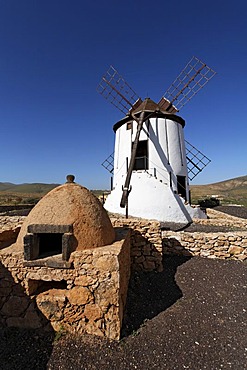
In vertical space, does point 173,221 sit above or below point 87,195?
below

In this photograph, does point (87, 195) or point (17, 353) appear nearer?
point (17, 353)

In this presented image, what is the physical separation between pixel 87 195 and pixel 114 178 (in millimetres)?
Result: 10494

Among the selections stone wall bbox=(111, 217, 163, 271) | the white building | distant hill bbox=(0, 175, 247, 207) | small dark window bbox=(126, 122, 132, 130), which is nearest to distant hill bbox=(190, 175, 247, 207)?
distant hill bbox=(0, 175, 247, 207)

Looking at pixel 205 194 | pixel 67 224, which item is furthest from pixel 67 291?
pixel 205 194

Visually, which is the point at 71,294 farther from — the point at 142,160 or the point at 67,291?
the point at 142,160

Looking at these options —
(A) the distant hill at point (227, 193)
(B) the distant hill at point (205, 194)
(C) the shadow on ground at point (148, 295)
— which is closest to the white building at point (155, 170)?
(C) the shadow on ground at point (148, 295)

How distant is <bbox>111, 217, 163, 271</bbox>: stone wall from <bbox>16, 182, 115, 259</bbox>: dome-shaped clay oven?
177 cm

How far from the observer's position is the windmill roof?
46.3 feet

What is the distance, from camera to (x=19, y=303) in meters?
4.47

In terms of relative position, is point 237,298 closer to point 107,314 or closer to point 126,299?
point 126,299

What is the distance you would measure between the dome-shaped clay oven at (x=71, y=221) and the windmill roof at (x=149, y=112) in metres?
10.6

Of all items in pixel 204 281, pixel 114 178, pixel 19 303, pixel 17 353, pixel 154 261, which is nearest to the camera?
pixel 17 353

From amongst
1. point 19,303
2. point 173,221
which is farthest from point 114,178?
point 19,303

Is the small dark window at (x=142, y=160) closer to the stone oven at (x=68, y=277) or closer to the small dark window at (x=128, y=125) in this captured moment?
the small dark window at (x=128, y=125)
